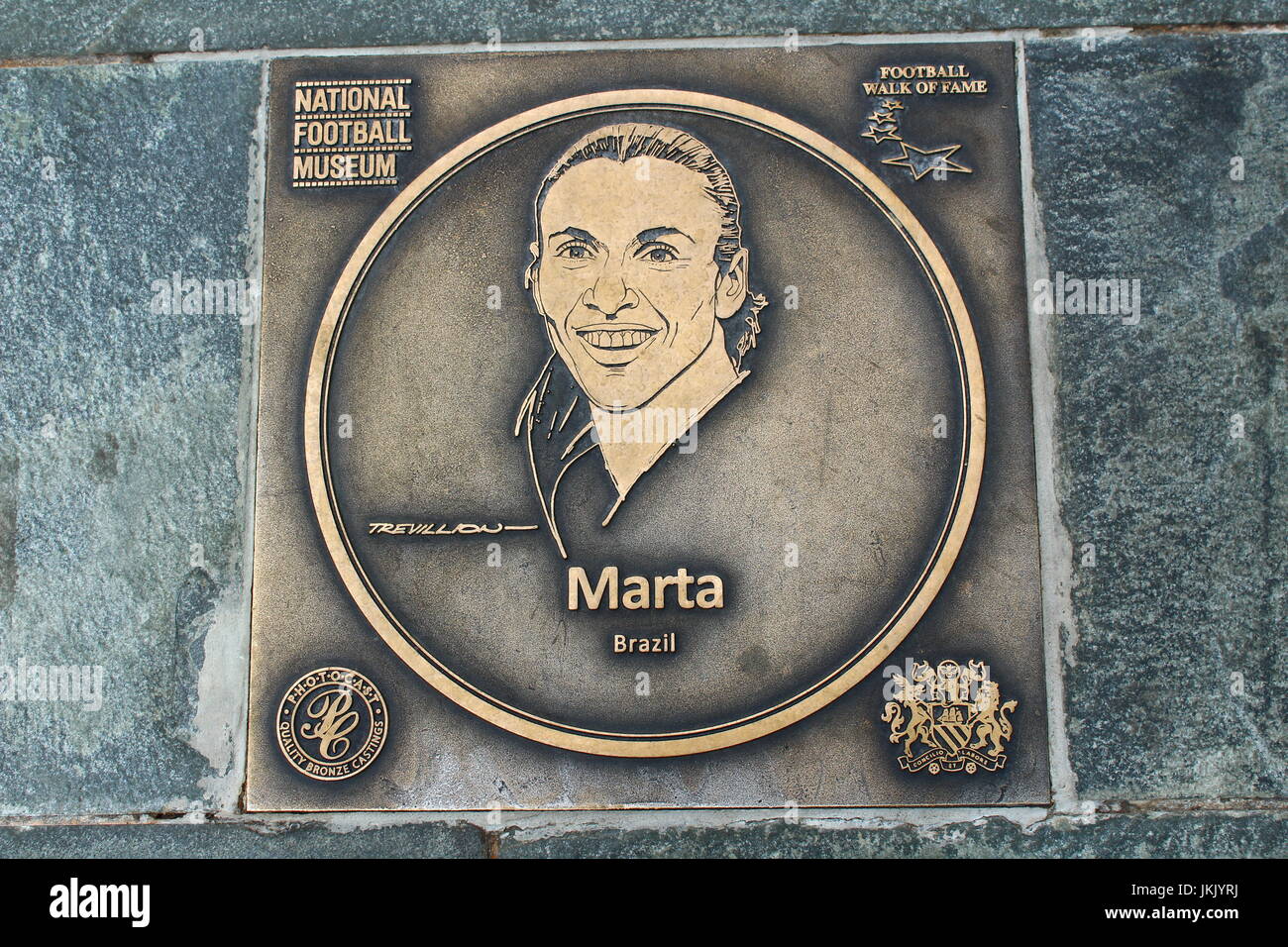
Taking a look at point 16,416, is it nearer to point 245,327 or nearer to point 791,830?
point 245,327

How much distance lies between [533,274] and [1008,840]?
2458 mm

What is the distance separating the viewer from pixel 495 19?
3607 millimetres

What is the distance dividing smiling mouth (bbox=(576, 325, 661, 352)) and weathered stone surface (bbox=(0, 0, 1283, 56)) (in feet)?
3.64

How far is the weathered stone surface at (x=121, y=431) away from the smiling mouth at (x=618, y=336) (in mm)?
1230

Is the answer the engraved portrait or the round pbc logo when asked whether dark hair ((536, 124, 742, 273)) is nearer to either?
the engraved portrait

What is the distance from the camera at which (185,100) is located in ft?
11.8

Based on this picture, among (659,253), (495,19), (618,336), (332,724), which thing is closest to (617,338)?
(618,336)

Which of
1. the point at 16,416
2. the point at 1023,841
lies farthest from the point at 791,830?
the point at 16,416

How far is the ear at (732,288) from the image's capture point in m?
3.39

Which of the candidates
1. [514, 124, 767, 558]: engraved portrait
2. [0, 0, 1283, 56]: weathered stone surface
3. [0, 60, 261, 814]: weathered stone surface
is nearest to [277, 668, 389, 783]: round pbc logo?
[0, 60, 261, 814]: weathered stone surface

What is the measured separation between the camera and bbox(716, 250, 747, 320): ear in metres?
3.39

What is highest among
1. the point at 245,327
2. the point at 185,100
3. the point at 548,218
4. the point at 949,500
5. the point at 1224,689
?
the point at 185,100

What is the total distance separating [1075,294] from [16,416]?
12.3 feet

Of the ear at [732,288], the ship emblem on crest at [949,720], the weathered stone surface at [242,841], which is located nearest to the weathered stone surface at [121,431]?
the weathered stone surface at [242,841]
